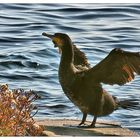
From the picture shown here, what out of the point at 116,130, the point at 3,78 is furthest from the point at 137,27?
the point at 3,78

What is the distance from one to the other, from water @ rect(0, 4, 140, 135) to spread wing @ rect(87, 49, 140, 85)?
457 millimetres

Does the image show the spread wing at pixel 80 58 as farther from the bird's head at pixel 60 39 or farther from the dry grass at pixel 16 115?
the dry grass at pixel 16 115

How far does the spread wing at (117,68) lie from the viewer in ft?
13.6

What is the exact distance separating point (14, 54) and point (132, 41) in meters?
1.07

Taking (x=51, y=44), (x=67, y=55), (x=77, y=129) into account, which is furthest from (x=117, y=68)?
(x=51, y=44)

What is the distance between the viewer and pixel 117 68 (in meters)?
4.25

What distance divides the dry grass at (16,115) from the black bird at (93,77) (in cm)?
35

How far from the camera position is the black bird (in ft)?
13.8

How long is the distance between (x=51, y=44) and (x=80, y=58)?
1.14 ft

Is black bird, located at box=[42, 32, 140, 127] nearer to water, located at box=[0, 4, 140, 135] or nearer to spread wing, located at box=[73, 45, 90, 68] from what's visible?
spread wing, located at box=[73, 45, 90, 68]

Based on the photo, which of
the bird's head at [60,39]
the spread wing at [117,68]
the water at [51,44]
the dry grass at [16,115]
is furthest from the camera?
the water at [51,44]

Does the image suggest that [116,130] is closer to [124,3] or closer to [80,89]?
[80,89]

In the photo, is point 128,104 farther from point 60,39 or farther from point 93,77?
point 60,39

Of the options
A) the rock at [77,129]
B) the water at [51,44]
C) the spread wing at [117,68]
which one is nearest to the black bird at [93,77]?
the spread wing at [117,68]
